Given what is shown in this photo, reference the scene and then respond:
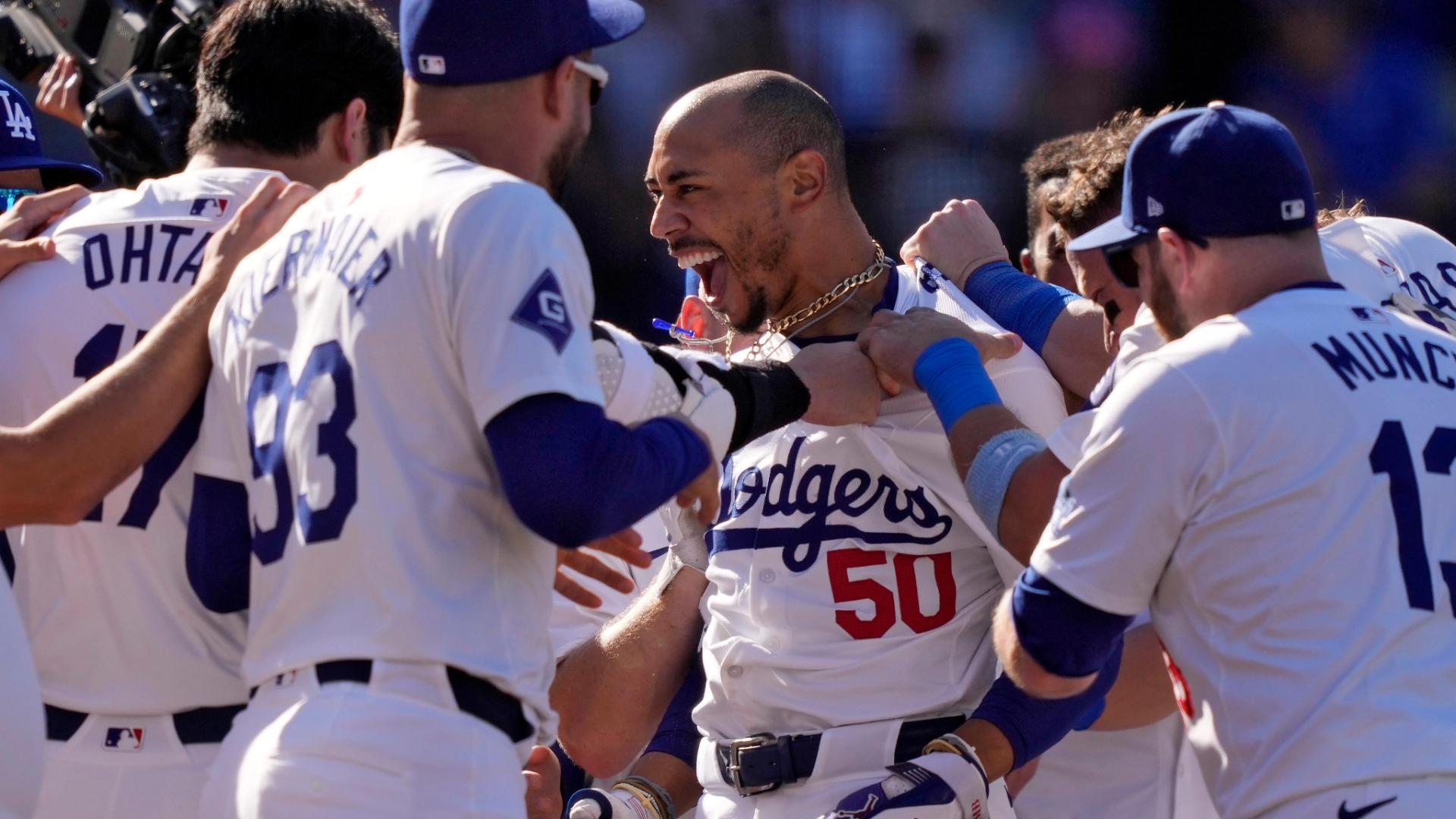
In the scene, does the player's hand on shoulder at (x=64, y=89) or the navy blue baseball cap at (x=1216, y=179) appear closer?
the navy blue baseball cap at (x=1216, y=179)

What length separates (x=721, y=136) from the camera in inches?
137

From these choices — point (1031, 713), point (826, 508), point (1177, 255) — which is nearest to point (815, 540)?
point (826, 508)

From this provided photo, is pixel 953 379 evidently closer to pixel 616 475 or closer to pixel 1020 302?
pixel 1020 302

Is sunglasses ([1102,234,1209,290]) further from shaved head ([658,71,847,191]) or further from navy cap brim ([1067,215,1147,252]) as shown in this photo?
shaved head ([658,71,847,191])

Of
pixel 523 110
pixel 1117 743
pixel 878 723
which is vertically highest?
pixel 523 110

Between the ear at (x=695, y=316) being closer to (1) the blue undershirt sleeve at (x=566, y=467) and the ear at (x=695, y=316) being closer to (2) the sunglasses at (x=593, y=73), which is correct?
(2) the sunglasses at (x=593, y=73)

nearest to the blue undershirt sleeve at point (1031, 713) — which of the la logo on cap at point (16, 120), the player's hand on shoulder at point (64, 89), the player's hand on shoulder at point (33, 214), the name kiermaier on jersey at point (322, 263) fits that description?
the name kiermaier on jersey at point (322, 263)

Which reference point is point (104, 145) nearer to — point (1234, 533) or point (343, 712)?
point (343, 712)

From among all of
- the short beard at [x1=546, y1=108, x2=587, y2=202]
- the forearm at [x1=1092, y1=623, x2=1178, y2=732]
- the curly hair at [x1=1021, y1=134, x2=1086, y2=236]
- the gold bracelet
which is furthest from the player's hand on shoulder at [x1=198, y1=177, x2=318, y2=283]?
the curly hair at [x1=1021, y1=134, x2=1086, y2=236]

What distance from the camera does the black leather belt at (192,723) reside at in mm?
2416

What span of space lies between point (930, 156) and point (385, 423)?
20.9 feet

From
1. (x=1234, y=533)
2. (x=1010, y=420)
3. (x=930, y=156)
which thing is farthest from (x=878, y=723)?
(x=930, y=156)

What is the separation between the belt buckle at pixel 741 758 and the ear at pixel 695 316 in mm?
1293

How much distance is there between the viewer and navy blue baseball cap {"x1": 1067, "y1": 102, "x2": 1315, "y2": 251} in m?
2.54
